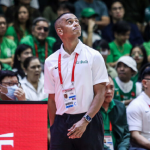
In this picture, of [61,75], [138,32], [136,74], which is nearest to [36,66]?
[136,74]

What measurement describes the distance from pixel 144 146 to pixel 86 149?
139cm

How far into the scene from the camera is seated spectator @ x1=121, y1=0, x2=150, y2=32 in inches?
312

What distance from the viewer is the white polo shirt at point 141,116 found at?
3.97m

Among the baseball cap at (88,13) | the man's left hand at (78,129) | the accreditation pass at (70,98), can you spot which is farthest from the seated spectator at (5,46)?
the man's left hand at (78,129)

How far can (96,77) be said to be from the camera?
2748 millimetres

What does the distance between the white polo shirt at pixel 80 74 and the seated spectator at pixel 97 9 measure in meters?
4.65

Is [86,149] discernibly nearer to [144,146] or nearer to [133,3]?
A: [144,146]

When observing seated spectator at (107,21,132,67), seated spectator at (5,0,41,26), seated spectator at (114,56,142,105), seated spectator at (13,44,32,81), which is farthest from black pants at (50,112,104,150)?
seated spectator at (5,0,41,26)

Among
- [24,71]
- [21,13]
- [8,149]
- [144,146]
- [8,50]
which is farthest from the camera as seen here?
[21,13]

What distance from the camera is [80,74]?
8.92ft

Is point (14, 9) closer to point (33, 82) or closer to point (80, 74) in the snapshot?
point (33, 82)

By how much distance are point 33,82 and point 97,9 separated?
340 cm

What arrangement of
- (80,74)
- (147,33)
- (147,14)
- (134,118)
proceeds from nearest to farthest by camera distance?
(80,74) → (134,118) → (147,33) → (147,14)

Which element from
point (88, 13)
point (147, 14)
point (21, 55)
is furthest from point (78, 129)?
point (147, 14)
